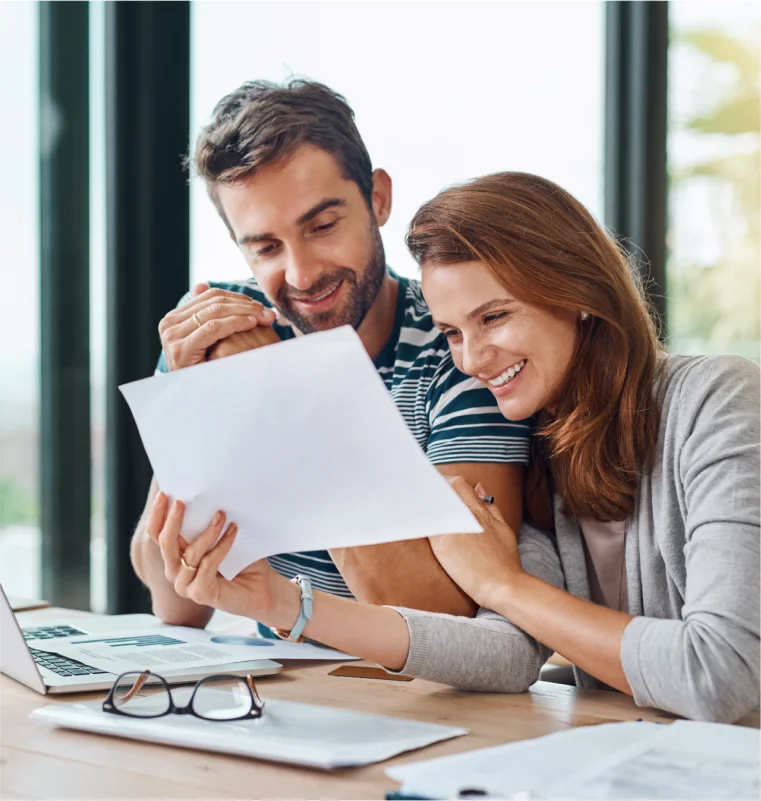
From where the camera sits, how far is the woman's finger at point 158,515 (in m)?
1.01

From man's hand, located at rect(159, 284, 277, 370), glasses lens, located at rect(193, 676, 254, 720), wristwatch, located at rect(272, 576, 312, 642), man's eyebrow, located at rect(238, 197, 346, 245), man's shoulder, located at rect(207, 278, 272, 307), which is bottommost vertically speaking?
glasses lens, located at rect(193, 676, 254, 720)

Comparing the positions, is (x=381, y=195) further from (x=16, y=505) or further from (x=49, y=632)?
(x=16, y=505)

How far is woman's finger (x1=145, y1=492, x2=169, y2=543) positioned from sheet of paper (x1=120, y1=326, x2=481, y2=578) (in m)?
0.01

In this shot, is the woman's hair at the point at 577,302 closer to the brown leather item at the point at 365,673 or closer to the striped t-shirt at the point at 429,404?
the striped t-shirt at the point at 429,404

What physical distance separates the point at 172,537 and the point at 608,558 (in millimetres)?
627

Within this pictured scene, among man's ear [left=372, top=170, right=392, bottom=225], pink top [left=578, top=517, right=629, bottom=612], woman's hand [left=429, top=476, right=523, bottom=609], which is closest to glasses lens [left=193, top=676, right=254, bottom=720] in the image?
woman's hand [left=429, top=476, right=523, bottom=609]

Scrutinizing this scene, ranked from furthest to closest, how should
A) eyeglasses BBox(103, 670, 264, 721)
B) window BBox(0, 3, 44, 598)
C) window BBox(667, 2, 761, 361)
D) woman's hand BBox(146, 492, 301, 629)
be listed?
window BBox(667, 2, 761, 361) → window BBox(0, 3, 44, 598) → woman's hand BBox(146, 492, 301, 629) → eyeglasses BBox(103, 670, 264, 721)

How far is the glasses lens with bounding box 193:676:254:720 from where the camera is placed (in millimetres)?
917

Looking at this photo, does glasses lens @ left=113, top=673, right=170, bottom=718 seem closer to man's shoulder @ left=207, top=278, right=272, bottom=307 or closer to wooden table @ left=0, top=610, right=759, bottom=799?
wooden table @ left=0, top=610, right=759, bottom=799

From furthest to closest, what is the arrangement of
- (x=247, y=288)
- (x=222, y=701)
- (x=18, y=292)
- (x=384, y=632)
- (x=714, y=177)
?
(x=714, y=177) → (x=18, y=292) → (x=247, y=288) → (x=384, y=632) → (x=222, y=701)

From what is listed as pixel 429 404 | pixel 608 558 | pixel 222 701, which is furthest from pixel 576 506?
pixel 222 701

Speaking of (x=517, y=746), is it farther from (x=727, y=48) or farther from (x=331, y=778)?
(x=727, y=48)

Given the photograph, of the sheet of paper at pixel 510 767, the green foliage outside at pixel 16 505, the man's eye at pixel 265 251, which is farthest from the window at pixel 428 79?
the sheet of paper at pixel 510 767

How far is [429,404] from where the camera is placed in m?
1.55
